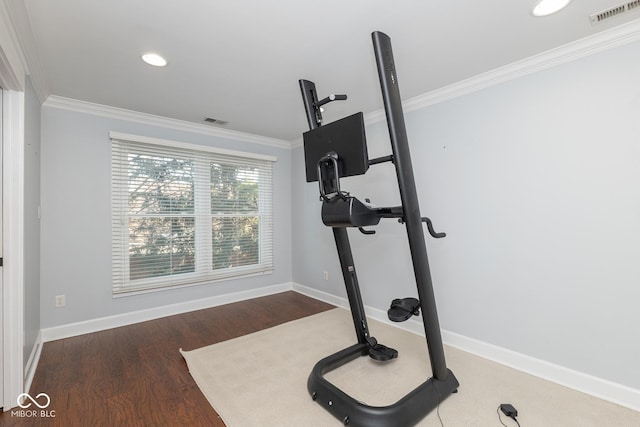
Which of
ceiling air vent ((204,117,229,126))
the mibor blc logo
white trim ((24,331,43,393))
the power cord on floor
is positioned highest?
ceiling air vent ((204,117,229,126))

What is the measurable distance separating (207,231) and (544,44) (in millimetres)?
3757

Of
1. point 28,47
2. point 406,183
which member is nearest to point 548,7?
point 406,183

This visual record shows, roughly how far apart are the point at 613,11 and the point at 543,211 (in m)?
1.24

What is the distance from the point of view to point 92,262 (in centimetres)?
303

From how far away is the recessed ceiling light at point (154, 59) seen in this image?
2.09 m

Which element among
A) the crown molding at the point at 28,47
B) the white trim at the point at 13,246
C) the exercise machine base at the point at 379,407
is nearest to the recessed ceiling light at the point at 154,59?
the crown molding at the point at 28,47

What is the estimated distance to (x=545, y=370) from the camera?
2156mm

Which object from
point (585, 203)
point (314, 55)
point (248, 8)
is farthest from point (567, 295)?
point (248, 8)

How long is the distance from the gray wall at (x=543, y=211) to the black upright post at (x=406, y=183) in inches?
35.4

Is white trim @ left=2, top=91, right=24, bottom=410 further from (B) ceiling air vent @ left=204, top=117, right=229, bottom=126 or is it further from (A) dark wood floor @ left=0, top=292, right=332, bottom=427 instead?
(B) ceiling air vent @ left=204, top=117, right=229, bottom=126

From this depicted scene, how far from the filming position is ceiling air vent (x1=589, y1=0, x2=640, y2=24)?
163 cm

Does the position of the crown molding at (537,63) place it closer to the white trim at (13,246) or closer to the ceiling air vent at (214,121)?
the ceiling air vent at (214,121)

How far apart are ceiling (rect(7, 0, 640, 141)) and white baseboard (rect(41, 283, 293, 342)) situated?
2.25 m

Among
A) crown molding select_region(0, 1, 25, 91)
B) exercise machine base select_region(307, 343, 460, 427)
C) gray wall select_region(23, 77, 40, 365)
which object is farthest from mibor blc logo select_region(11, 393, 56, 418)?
crown molding select_region(0, 1, 25, 91)
